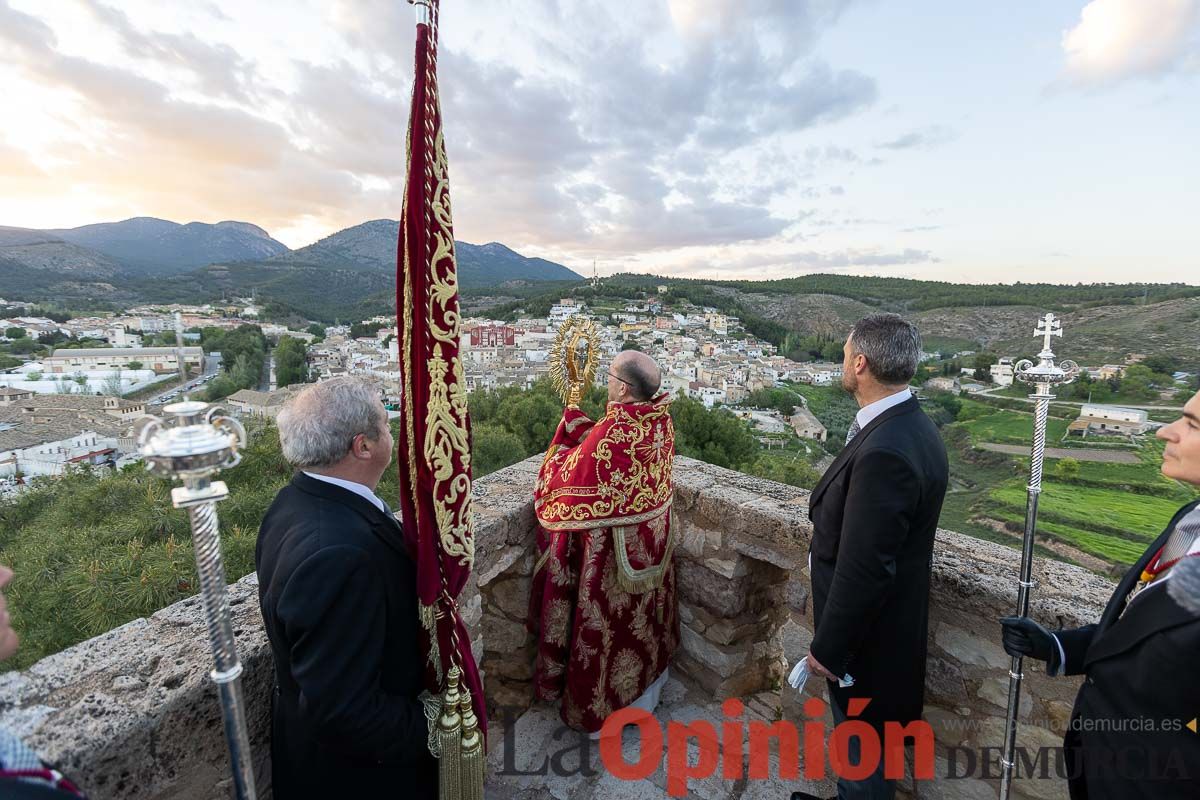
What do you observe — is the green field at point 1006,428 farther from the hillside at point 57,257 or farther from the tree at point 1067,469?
the hillside at point 57,257

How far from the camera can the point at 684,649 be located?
307cm

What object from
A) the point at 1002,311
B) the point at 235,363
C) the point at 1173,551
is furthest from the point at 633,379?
the point at 1002,311

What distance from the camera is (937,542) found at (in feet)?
7.69

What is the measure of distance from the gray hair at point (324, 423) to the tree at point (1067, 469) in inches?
402

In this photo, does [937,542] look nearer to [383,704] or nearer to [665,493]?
[665,493]

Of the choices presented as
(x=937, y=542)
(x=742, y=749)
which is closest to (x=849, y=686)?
(x=937, y=542)

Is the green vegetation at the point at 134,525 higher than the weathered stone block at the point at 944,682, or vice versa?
the weathered stone block at the point at 944,682

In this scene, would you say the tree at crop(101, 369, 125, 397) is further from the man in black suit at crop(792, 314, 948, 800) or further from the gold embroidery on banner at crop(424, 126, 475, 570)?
the man in black suit at crop(792, 314, 948, 800)

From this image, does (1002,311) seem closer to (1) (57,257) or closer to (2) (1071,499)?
(2) (1071,499)

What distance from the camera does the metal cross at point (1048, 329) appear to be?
1.82 m

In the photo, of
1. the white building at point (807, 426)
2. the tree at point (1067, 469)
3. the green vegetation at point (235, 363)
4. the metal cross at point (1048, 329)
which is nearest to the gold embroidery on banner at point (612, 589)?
the metal cross at point (1048, 329)

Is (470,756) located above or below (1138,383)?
below

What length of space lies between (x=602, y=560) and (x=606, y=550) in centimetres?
5

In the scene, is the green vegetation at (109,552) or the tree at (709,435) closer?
the green vegetation at (109,552)
